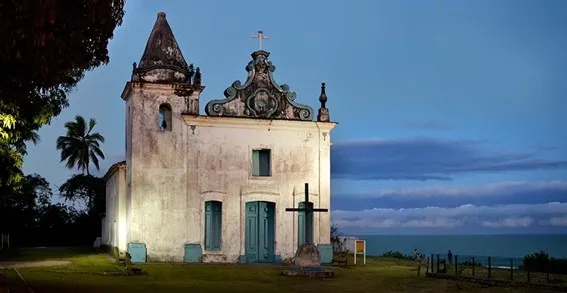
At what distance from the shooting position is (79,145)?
166ft

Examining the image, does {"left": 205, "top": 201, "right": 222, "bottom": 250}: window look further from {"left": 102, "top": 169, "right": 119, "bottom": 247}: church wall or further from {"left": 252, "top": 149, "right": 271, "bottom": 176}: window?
{"left": 102, "top": 169, "right": 119, "bottom": 247}: church wall

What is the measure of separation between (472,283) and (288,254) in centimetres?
883

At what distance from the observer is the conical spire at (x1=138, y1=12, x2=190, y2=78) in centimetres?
2642

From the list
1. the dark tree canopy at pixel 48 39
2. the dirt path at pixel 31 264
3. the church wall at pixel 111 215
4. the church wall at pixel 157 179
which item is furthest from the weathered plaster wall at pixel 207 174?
the dark tree canopy at pixel 48 39

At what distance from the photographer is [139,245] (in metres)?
25.0

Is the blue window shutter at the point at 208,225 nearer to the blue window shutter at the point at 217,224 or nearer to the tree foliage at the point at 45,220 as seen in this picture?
the blue window shutter at the point at 217,224

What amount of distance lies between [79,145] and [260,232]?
27.3m

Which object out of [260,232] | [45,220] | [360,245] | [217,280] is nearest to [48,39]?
[217,280]

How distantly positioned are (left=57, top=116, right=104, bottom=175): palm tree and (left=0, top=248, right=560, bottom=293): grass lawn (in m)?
27.1

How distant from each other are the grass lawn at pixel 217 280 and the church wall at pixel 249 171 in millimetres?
2370

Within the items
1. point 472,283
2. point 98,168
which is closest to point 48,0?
point 472,283

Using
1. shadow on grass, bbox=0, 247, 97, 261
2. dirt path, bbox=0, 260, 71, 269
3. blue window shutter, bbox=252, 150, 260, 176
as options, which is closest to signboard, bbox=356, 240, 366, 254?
blue window shutter, bbox=252, 150, 260, 176

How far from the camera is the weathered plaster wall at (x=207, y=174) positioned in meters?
25.5

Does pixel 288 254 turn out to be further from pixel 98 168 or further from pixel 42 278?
pixel 98 168
